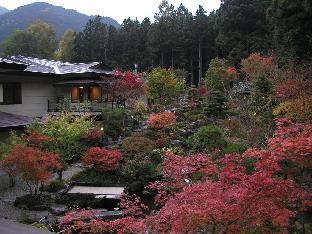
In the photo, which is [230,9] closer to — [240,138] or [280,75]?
[280,75]

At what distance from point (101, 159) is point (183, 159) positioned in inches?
223

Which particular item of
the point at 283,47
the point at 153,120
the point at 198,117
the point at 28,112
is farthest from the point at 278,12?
Answer: the point at 28,112

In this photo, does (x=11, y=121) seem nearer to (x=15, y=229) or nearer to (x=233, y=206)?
(x=15, y=229)

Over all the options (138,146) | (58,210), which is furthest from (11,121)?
(138,146)

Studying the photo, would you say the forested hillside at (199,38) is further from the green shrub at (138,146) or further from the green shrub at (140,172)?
the green shrub at (140,172)

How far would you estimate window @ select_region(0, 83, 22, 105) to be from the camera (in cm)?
2172

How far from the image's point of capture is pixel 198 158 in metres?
11.5

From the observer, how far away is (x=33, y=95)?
24.5m

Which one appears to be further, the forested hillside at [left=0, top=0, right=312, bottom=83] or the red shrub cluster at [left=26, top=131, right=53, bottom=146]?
the forested hillside at [left=0, top=0, right=312, bottom=83]

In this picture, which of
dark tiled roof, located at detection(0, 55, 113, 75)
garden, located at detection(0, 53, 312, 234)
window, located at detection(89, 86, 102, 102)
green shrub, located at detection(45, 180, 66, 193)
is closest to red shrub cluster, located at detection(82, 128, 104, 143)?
garden, located at detection(0, 53, 312, 234)

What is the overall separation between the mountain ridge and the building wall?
97.1m

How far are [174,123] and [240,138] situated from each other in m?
Answer: 4.58

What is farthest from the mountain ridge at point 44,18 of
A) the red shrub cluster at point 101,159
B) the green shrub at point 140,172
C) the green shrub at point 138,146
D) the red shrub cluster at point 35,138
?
the green shrub at point 140,172

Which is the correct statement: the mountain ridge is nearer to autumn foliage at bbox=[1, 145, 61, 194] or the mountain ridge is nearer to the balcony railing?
the balcony railing
